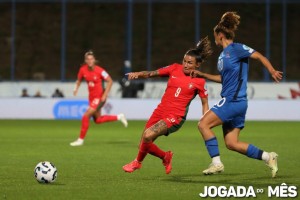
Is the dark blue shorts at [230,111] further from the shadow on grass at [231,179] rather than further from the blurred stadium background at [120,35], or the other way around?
the blurred stadium background at [120,35]

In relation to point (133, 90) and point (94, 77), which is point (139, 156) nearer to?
point (94, 77)

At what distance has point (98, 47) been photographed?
2071 inches

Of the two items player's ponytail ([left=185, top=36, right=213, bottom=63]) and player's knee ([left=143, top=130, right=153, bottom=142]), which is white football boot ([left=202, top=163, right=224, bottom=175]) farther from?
player's ponytail ([left=185, top=36, right=213, bottom=63])

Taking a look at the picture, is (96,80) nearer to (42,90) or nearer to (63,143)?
(63,143)

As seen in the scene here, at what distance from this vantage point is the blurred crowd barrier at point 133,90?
33.8m

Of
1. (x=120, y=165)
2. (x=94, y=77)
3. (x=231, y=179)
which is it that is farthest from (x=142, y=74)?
(x=94, y=77)

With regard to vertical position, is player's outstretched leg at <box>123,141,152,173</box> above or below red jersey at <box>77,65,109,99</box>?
below

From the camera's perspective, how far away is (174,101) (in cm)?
1195

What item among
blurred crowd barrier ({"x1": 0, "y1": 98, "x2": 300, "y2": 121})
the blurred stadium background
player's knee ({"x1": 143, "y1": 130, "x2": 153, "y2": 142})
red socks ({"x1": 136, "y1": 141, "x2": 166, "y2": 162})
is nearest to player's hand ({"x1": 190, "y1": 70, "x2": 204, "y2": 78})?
player's knee ({"x1": 143, "y1": 130, "x2": 153, "y2": 142})

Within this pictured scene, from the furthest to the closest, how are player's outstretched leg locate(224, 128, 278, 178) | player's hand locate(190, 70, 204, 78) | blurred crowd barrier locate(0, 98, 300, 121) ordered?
1. blurred crowd barrier locate(0, 98, 300, 121)
2. player's outstretched leg locate(224, 128, 278, 178)
3. player's hand locate(190, 70, 204, 78)

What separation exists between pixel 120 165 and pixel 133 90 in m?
20.2

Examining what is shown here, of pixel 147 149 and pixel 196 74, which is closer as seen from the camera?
pixel 196 74

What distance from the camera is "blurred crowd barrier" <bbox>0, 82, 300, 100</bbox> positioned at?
111ft

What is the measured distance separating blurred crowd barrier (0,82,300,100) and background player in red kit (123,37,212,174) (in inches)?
837
